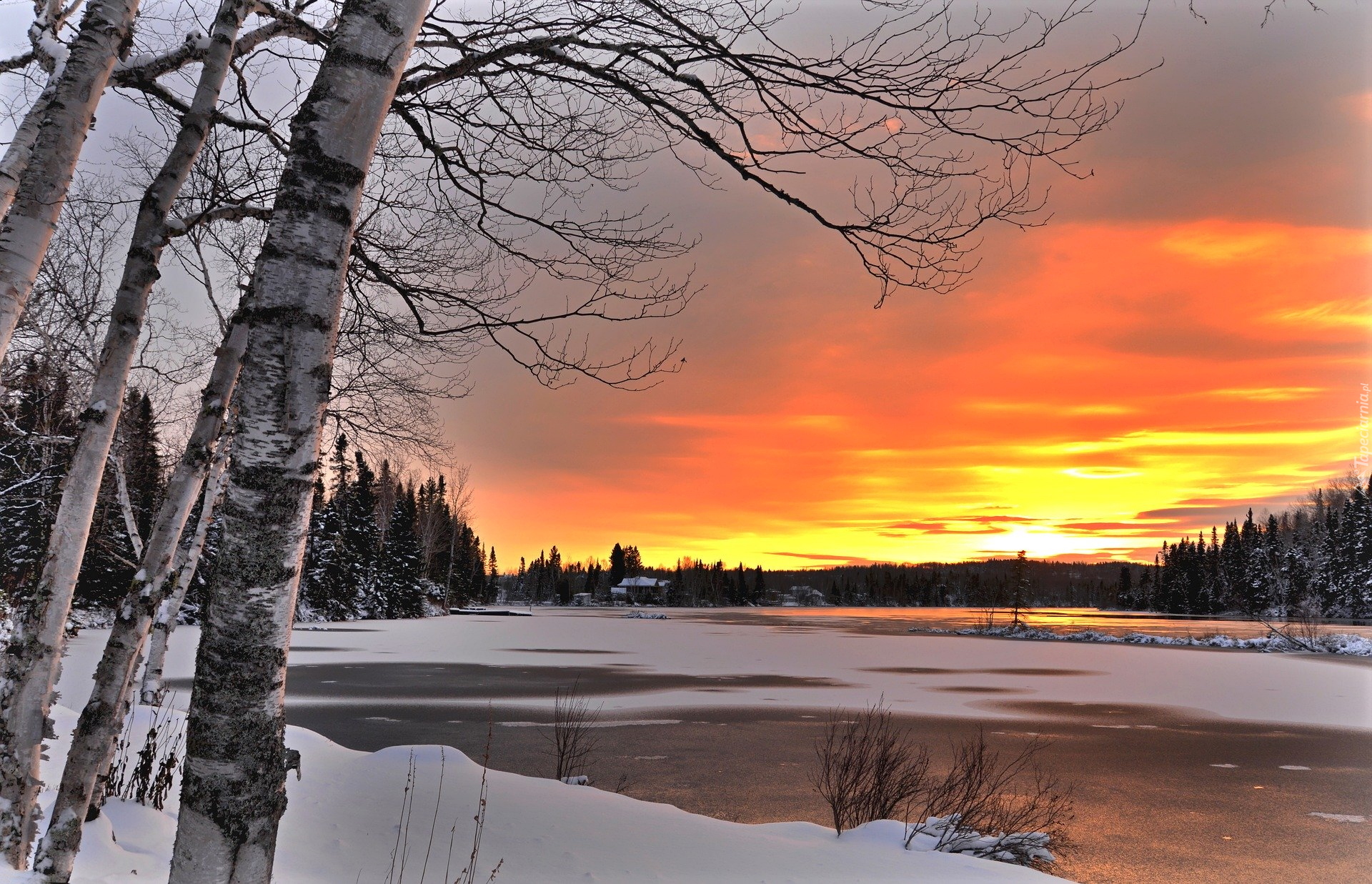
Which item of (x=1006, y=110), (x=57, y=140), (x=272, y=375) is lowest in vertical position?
(x=272, y=375)

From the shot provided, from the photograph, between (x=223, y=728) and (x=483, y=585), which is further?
(x=483, y=585)

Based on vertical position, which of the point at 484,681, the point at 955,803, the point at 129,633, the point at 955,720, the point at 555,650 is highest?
the point at 129,633

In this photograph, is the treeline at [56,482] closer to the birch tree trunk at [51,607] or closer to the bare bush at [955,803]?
A: the birch tree trunk at [51,607]

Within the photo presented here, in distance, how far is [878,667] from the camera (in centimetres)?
2236

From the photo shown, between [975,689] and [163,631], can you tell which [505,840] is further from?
[975,689]

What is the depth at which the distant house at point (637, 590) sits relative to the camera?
127m

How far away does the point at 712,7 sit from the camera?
3.67m

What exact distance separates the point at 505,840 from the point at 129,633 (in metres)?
2.57

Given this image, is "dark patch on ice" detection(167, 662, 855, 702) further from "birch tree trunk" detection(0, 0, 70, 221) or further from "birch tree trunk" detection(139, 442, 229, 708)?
"birch tree trunk" detection(0, 0, 70, 221)

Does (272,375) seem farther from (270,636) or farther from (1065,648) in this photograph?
(1065,648)

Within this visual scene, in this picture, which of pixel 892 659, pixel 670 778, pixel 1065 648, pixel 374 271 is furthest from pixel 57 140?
pixel 1065 648

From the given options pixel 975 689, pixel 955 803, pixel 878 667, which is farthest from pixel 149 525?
pixel 955 803

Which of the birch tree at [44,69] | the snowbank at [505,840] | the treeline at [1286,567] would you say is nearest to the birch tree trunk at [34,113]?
the birch tree at [44,69]

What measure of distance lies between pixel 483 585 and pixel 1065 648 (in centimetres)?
7199
